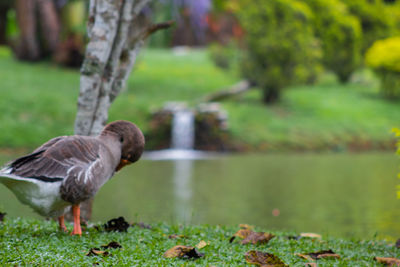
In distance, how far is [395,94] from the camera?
88.2 feet

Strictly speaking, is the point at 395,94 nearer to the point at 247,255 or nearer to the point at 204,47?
the point at 204,47

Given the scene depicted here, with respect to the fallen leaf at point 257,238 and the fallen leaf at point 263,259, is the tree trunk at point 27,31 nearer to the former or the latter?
the fallen leaf at point 257,238

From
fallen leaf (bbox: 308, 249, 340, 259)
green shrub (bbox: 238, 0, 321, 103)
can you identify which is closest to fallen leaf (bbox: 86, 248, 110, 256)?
fallen leaf (bbox: 308, 249, 340, 259)

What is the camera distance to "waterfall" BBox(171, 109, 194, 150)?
17.4m

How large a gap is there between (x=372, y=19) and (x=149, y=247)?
30798mm

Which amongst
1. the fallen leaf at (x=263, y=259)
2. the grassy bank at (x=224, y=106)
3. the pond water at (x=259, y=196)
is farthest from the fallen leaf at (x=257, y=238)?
the grassy bank at (x=224, y=106)

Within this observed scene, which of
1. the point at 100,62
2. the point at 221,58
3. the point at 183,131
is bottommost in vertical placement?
the point at 183,131

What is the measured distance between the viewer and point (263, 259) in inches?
130

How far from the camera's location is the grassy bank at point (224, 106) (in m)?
17.3

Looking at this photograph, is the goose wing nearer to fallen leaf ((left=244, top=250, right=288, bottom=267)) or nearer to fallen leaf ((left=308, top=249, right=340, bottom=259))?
fallen leaf ((left=244, top=250, right=288, bottom=267))

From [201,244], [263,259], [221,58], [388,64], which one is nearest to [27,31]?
[221,58]

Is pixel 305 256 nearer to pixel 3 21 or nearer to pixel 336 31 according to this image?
pixel 336 31

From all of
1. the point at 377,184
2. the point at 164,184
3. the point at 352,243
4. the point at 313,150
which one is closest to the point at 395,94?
the point at 313,150

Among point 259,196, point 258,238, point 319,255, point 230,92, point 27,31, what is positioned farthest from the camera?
point 27,31
